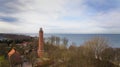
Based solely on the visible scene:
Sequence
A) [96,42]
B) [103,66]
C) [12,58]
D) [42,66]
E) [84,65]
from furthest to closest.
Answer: [12,58] < [96,42] < [42,66] < [103,66] < [84,65]

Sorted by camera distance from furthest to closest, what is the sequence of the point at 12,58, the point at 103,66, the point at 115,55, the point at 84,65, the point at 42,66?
the point at 115,55 < the point at 12,58 < the point at 42,66 < the point at 103,66 < the point at 84,65

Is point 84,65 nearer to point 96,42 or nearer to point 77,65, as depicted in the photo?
point 77,65

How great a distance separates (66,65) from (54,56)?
652 centimetres

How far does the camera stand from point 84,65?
1520 centimetres

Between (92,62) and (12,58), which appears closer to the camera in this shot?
(92,62)

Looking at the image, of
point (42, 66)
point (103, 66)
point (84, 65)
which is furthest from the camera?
point (42, 66)

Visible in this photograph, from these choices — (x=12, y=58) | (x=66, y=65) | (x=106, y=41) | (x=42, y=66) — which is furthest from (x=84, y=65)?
(x=12, y=58)

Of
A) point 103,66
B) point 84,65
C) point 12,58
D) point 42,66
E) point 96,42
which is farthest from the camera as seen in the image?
point 12,58

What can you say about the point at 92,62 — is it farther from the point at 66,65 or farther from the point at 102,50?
the point at 102,50

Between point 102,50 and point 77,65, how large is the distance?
623 cm

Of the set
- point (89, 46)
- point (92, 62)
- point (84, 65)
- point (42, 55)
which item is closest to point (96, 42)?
point (89, 46)

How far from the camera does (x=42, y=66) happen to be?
18.3m

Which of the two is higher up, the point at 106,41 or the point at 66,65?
the point at 106,41

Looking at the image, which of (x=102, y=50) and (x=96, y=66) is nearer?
(x=96, y=66)
